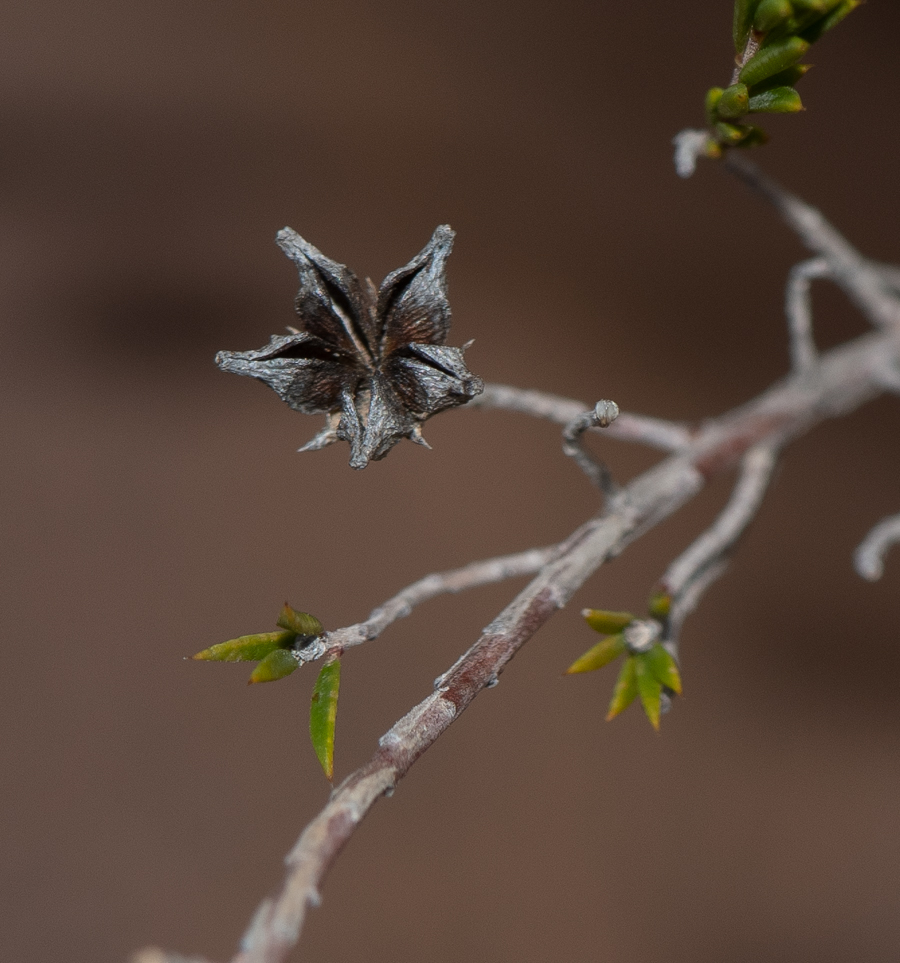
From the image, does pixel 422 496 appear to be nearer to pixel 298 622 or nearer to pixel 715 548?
pixel 715 548

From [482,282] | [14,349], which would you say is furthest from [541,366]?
[14,349]

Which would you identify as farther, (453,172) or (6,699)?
(453,172)

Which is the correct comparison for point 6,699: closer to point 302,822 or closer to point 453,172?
point 302,822

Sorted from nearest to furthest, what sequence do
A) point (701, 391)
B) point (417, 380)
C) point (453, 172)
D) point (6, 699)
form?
point (417, 380), point (6, 699), point (453, 172), point (701, 391)

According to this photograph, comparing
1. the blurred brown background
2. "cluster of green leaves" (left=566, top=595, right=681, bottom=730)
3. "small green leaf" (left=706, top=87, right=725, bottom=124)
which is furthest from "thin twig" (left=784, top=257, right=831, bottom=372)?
the blurred brown background

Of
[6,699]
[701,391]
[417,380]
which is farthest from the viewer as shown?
[701,391]

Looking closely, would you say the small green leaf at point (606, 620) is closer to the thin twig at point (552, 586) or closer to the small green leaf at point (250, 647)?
the thin twig at point (552, 586)

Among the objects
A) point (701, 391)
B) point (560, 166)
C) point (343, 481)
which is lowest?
point (701, 391)

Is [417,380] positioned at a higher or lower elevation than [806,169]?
lower
